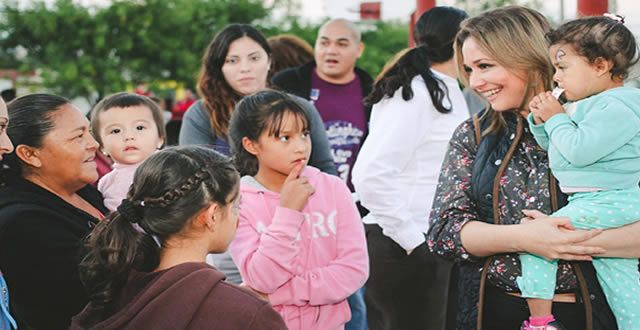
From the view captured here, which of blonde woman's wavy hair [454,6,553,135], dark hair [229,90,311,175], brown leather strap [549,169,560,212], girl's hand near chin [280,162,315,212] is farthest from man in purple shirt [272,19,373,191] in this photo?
brown leather strap [549,169,560,212]

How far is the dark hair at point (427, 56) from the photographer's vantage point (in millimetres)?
3473

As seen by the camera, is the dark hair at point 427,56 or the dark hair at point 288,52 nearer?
the dark hair at point 427,56

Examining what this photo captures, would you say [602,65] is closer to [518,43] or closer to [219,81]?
[518,43]

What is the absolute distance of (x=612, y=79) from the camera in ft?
7.64

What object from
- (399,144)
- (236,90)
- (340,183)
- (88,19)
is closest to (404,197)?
(399,144)

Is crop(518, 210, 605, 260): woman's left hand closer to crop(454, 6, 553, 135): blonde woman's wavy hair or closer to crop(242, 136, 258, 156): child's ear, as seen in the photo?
crop(454, 6, 553, 135): blonde woman's wavy hair

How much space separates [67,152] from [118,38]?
1231 cm

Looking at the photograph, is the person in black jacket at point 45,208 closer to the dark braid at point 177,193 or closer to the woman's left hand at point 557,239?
the dark braid at point 177,193

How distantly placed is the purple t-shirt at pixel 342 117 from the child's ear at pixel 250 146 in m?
1.64

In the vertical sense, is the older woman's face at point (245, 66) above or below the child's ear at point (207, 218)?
above

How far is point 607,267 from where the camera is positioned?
229 centimetres

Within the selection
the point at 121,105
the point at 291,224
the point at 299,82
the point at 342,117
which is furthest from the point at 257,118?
the point at 299,82

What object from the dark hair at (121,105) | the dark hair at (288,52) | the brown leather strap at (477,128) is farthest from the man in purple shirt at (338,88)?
the brown leather strap at (477,128)

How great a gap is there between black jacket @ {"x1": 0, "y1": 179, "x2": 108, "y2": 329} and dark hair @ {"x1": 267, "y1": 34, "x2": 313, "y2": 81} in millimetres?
3465
